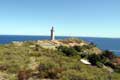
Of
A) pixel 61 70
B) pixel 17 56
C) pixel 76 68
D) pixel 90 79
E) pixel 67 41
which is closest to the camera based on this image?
pixel 90 79

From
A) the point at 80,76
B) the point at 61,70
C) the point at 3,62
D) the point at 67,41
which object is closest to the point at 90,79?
A: the point at 80,76

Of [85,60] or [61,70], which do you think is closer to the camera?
[61,70]

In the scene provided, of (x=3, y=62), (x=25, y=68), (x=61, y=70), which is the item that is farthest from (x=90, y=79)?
(x=3, y=62)

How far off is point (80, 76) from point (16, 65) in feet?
17.0

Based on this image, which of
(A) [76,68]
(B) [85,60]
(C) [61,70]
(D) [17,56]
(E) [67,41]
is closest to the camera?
(C) [61,70]

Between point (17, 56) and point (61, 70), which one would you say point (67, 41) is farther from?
point (61, 70)

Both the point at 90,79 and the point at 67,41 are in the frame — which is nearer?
the point at 90,79

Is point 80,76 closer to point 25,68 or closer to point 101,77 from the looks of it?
point 101,77

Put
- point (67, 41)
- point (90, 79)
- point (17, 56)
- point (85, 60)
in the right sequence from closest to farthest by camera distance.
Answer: point (90, 79) < point (17, 56) < point (85, 60) < point (67, 41)

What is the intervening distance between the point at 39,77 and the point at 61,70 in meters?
1.96

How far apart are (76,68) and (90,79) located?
10.5 feet

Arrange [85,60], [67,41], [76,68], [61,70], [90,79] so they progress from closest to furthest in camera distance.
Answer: [90,79] < [61,70] < [76,68] < [85,60] < [67,41]

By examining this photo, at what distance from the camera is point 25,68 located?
67.8 feet

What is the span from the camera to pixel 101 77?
1952 cm
